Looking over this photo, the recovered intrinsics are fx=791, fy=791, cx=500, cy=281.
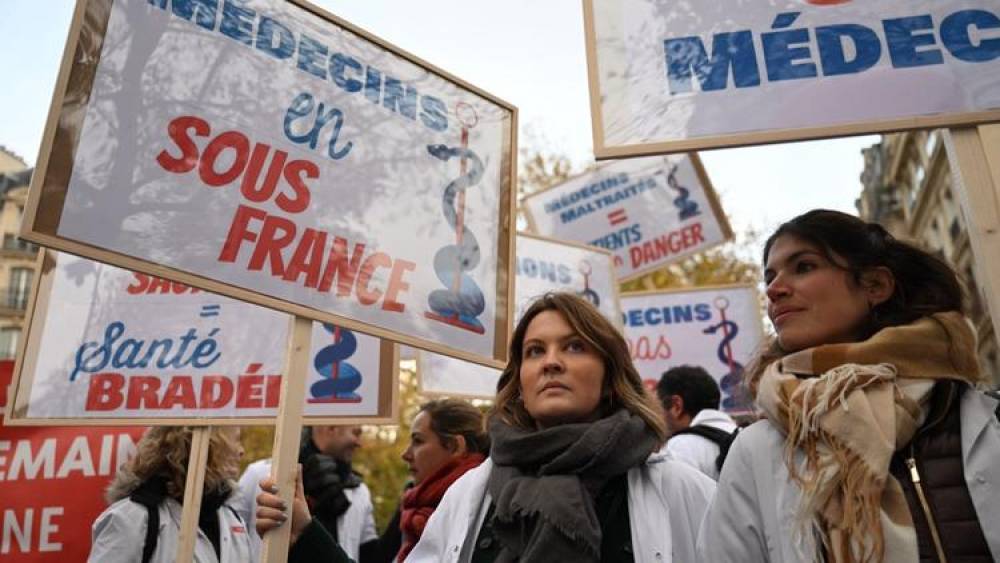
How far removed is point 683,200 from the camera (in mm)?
7613

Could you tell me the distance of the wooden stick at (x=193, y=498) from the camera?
3209mm

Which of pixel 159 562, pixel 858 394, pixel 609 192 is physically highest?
pixel 609 192

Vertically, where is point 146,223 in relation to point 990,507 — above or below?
above

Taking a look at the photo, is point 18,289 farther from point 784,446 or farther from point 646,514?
point 784,446

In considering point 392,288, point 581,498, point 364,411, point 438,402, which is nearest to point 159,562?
point 364,411

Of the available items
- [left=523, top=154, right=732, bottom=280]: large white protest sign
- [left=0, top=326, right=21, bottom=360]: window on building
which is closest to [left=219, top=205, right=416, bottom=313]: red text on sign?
[left=523, top=154, right=732, bottom=280]: large white protest sign

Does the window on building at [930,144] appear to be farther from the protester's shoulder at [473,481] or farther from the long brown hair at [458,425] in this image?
the protester's shoulder at [473,481]

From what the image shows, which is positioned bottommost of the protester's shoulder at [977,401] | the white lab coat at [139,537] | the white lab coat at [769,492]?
the white lab coat at [139,537]

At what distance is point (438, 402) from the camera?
390 centimetres

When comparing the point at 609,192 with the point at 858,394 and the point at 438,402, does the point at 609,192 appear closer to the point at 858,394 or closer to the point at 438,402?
the point at 438,402

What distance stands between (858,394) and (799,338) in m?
0.33

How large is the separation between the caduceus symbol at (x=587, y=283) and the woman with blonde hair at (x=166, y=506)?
10.2 ft

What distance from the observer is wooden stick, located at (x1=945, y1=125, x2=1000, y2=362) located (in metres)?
2.10

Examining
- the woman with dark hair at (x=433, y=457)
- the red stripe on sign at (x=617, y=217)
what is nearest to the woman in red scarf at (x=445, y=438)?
the woman with dark hair at (x=433, y=457)
